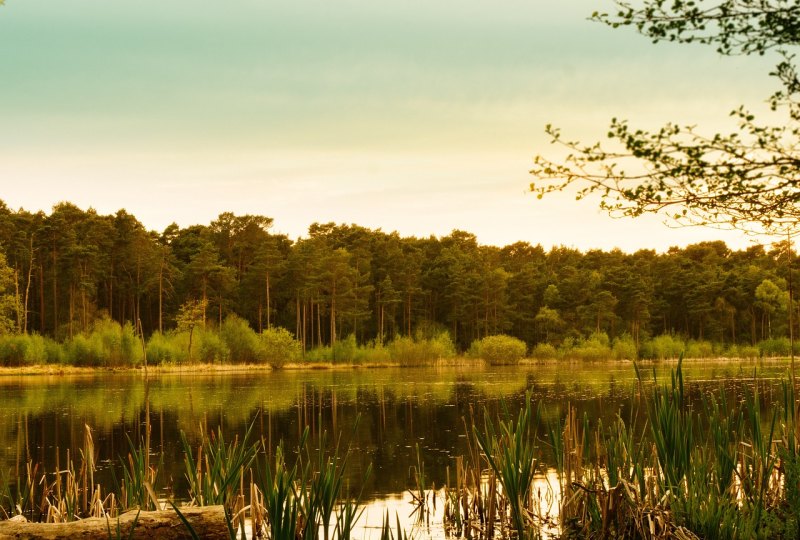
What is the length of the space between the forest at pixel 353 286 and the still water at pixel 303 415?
32.9 m

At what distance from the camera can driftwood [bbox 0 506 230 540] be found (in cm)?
613

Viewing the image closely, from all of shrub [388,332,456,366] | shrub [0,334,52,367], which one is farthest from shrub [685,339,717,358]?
shrub [0,334,52,367]

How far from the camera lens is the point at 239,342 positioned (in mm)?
60406

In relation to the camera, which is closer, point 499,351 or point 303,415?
point 303,415

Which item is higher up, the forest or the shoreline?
the forest

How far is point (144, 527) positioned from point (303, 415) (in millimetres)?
18135

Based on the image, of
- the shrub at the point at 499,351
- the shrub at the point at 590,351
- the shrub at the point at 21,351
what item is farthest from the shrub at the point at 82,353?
the shrub at the point at 590,351

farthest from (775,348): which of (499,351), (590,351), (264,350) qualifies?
(264,350)

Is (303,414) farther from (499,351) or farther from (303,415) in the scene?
(499,351)

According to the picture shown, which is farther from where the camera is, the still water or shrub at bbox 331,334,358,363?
shrub at bbox 331,334,358,363

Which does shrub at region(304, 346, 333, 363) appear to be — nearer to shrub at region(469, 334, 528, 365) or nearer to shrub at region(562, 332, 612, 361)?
shrub at region(469, 334, 528, 365)

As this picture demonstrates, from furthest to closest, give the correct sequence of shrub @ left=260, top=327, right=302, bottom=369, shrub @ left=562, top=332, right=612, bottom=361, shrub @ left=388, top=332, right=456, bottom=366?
shrub @ left=562, top=332, right=612, bottom=361, shrub @ left=388, top=332, right=456, bottom=366, shrub @ left=260, top=327, right=302, bottom=369

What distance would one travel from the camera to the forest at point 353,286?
73688mm

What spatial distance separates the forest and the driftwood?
2438 inches
